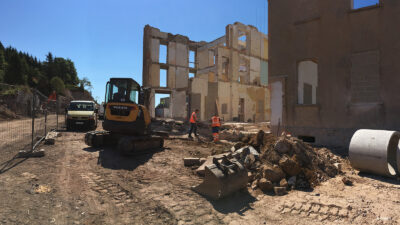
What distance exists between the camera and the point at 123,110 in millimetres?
8047

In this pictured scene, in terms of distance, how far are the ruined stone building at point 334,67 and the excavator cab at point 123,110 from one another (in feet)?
23.0

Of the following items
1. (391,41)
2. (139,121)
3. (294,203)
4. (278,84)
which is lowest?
(294,203)

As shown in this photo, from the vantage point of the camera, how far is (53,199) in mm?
4160

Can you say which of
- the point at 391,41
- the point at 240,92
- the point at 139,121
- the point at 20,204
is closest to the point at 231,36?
the point at 240,92

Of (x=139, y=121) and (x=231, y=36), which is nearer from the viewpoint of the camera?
(x=139, y=121)

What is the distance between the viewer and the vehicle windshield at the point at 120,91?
8195 mm

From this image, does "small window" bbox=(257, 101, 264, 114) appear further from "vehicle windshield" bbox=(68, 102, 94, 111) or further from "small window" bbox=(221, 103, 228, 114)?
"vehicle windshield" bbox=(68, 102, 94, 111)

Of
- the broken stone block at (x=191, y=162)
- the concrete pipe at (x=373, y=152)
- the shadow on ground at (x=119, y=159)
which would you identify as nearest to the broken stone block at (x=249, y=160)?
the broken stone block at (x=191, y=162)

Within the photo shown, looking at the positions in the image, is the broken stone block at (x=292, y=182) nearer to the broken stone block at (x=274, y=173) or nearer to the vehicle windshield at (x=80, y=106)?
the broken stone block at (x=274, y=173)

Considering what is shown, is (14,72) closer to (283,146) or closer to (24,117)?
(24,117)

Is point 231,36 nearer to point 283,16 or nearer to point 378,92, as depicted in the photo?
point 283,16

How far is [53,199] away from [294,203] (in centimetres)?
459

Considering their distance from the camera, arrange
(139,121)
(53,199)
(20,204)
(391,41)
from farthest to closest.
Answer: (391,41), (139,121), (53,199), (20,204)

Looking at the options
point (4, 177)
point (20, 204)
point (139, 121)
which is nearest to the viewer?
point (20, 204)
